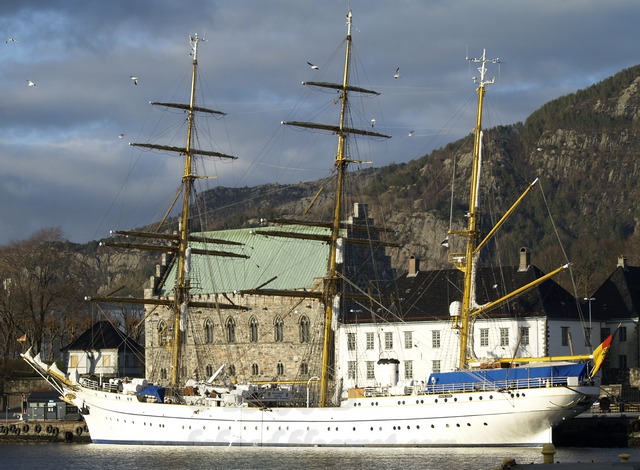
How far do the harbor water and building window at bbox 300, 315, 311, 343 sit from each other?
2653 centimetres

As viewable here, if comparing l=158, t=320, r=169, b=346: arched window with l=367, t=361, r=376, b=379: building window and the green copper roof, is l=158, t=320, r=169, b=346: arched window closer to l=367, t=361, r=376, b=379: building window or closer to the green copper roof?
the green copper roof

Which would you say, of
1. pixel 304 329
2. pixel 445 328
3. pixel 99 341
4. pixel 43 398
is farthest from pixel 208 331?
pixel 445 328

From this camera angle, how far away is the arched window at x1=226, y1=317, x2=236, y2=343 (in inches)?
3880

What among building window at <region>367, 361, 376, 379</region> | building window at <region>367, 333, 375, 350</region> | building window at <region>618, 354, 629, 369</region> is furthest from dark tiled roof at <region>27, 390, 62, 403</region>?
building window at <region>618, 354, 629, 369</region>

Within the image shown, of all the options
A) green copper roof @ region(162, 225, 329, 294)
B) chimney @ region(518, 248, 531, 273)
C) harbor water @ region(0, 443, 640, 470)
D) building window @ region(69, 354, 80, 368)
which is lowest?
harbor water @ region(0, 443, 640, 470)

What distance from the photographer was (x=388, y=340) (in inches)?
3349

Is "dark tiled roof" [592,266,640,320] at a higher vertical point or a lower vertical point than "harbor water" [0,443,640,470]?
higher

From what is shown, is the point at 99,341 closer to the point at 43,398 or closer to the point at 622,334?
the point at 43,398

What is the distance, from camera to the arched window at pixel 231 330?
323 feet

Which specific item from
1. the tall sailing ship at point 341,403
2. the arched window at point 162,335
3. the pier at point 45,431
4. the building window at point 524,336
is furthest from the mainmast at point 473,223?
the arched window at point 162,335

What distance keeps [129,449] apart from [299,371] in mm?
24530

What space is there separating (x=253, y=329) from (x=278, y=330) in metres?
2.68

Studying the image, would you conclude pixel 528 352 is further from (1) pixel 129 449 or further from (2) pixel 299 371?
(1) pixel 129 449

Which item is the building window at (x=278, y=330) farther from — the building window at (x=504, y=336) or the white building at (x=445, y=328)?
the building window at (x=504, y=336)
